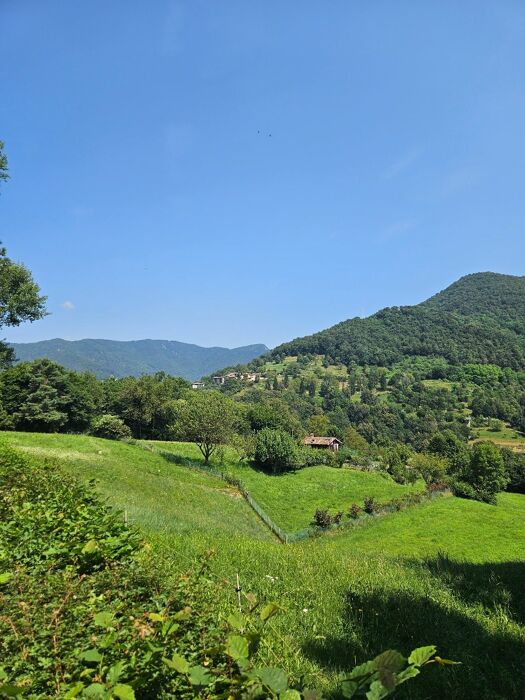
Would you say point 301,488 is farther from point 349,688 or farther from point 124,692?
point 349,688

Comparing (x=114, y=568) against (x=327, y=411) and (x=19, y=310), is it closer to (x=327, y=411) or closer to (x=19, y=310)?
(x=19, y=310)

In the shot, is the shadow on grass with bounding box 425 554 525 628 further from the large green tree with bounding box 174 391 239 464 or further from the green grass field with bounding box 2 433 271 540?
the large green tree with bounding box 174 391 239 464

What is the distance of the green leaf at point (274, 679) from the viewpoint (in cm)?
221

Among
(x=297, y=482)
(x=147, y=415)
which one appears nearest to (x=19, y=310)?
(x=297, y=482)

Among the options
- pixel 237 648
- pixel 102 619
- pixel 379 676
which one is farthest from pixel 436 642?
pixel 379 676

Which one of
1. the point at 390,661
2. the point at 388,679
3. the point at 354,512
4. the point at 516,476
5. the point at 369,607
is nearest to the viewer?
the point at 388,679

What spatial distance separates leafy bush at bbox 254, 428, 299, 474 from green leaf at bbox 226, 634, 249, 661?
54044mm

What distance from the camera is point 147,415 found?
75250 millimetres

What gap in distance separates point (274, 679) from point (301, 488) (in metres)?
50.5

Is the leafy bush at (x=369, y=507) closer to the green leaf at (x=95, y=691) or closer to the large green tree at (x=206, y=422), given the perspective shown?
the large green tree at (x=206, y=422)

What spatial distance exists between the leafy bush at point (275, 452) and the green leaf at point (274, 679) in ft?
179

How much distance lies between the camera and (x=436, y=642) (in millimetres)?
6227

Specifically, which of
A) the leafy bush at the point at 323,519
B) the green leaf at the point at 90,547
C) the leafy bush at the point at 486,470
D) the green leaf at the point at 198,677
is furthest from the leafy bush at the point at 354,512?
the green leaf at the point at 198,677

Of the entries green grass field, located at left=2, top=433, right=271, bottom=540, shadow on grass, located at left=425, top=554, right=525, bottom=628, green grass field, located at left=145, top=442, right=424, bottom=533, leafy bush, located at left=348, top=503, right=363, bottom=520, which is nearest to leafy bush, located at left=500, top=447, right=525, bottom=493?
green grass field, located at left=145, top=442, right=424, bottom=533
